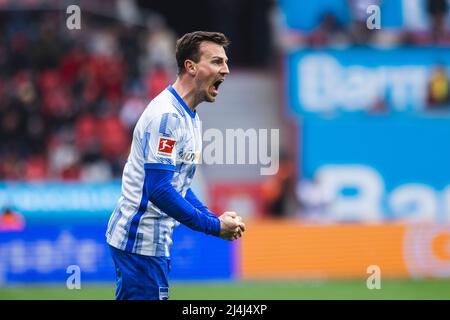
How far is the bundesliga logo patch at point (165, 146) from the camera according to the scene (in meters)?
6.03

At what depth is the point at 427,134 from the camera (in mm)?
17953

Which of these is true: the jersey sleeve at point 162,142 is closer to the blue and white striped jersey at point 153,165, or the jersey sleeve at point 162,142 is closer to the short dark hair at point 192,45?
the blue and white striped jersey at point 153,165

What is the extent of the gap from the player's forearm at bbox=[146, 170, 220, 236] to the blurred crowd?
424 inches

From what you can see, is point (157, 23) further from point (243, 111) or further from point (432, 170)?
point (432, 170)

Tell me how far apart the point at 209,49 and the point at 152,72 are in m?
12.1

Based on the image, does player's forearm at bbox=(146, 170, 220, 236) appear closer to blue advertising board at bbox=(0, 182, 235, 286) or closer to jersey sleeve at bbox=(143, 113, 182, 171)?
jersey sleeve at bbox=(143, 113, 182, 171)

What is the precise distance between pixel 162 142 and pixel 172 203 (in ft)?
1.23

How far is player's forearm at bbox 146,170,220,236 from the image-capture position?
598cm

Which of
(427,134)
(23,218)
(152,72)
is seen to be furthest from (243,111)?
(23,218)

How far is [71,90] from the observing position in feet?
59.2

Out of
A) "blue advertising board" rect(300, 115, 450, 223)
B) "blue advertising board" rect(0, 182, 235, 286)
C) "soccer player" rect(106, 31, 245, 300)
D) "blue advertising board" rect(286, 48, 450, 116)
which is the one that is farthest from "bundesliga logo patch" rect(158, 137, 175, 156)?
"blue advertising board" rect(286, 48, 450, 116)

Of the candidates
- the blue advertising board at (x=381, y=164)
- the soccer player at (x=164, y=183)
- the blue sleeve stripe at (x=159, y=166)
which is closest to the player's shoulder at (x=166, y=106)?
the soccer player at (x=164, y=183)

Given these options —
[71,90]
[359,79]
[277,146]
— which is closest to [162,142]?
[277,146]
